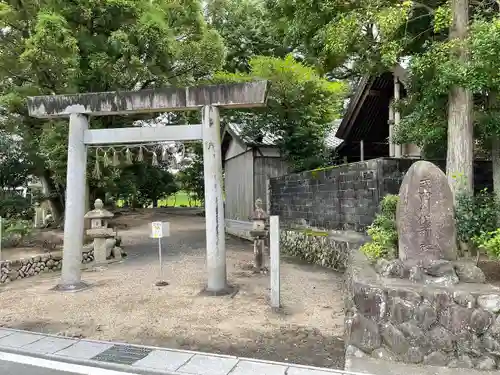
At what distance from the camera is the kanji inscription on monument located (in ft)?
15.1

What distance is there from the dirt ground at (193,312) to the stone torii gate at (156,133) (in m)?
0.73

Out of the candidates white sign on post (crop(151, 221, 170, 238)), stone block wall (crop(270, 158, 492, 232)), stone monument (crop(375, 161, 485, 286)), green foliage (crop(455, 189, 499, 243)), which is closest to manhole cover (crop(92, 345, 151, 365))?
stone monument (crop(375, 161, 485, 286))

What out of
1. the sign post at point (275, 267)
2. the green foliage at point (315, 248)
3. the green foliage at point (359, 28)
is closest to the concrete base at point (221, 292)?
the sign post at point (275, 267)

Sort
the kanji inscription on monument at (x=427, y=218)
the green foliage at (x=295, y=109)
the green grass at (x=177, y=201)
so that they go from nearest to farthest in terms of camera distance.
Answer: the kanji inscription on monument at (x=427, y=218)
the green foliage at (x=295, y=109)
the green grass at (x=177, y=201)

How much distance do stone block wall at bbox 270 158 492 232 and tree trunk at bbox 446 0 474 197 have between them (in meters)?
2.06

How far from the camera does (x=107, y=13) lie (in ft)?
36.9

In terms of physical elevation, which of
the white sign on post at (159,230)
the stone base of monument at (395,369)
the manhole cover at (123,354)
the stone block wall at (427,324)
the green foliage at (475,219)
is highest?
the green foliage at (475,219)

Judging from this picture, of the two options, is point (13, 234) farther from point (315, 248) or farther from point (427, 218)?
point (427, 218)

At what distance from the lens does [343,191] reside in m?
11.1

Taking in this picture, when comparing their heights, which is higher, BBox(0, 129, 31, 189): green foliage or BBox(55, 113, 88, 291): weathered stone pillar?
BBox(0, 129, 31, 189): green foliage

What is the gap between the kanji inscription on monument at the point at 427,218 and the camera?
4.59 meters

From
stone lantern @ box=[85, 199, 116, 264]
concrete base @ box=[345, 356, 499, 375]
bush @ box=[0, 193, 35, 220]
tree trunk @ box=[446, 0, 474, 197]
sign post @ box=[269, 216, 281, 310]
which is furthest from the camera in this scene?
bush @ box=[0, 193, 35, 220]

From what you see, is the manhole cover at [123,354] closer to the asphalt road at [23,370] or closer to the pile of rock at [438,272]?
the asphalt road at [23,370]

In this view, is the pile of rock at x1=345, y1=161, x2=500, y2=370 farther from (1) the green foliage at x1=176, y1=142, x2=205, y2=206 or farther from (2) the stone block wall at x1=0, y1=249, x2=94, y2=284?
(1) the green foliage at x1=176, y1=142, x2=205, y2=206
